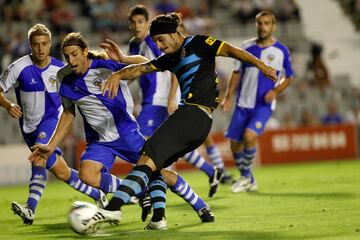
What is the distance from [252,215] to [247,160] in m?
3.57

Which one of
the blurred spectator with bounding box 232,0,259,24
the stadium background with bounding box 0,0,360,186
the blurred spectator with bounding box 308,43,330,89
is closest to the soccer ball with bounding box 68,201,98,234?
the stadium background with bounding box 0,0,360,186

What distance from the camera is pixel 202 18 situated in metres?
25.9

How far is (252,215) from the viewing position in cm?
1080

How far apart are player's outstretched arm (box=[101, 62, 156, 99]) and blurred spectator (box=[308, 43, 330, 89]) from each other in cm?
1569

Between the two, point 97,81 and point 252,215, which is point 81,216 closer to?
point 97,81

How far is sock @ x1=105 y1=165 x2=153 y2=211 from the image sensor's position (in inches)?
356

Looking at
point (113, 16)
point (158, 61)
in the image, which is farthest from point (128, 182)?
point (113, 16)

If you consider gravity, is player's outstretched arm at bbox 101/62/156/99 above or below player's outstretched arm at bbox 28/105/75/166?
above

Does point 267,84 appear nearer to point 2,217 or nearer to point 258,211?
point 258,211

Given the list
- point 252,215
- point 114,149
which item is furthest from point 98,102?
point 252,215

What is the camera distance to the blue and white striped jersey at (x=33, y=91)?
38.5 ft

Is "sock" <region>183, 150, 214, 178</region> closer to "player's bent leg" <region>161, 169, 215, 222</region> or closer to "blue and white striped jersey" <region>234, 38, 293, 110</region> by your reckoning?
"blue and white striped jersey" <region>234, 38, 293, 110</region>

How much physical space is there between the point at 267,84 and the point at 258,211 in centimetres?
363

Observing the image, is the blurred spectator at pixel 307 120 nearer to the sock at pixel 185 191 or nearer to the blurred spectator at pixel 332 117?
the blurred spectator at pixel 332 117
